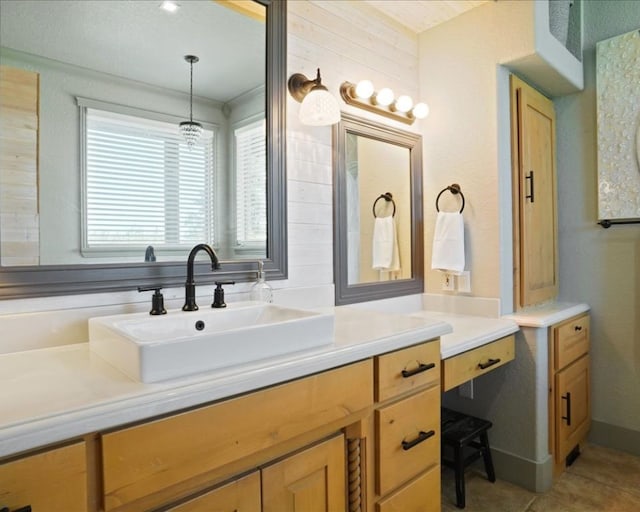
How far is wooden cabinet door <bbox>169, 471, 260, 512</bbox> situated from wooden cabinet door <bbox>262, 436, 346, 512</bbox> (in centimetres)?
2

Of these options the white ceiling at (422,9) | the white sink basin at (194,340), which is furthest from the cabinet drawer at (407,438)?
the white ceiling at (422,9)

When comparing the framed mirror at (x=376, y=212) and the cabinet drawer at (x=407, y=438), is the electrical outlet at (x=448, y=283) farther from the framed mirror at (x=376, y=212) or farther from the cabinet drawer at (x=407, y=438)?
the cabinet drawer at (x=407, y=438)

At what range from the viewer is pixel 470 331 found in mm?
1754

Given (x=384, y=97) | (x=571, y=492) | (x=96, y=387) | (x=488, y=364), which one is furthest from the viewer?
(x=384, y=97)

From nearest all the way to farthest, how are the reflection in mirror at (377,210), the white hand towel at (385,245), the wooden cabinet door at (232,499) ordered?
the wooden cabinet door at (232,499), the reflection in mirror at (377,210), the white hand towel at (385,245)

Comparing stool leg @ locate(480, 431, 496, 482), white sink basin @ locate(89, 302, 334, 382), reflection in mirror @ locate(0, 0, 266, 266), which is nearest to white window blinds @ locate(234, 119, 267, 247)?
reflection in mirror @ locate(0, 0, 266, 266)

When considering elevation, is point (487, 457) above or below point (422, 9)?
below

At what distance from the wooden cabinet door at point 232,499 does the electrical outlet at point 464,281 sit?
5.01ft

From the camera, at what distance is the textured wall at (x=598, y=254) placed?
2203 millimetres

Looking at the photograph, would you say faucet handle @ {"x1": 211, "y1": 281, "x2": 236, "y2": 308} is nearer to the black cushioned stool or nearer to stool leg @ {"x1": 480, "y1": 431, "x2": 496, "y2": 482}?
the black cushioned stool

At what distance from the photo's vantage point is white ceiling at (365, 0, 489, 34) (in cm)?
205

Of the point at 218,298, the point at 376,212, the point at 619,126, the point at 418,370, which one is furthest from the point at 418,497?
the point at 619,126

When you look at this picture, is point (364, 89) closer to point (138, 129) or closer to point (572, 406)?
point (138, 129)

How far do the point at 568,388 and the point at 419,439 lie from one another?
1173 mm
